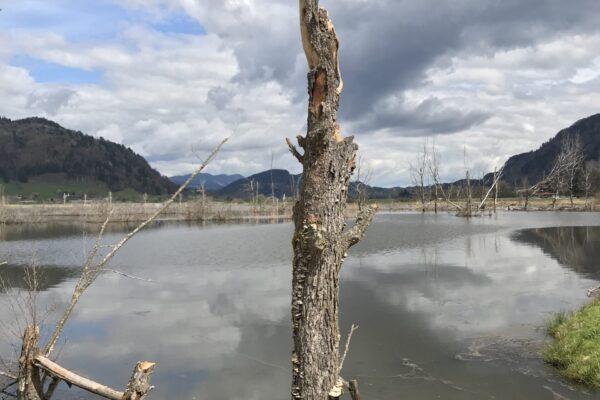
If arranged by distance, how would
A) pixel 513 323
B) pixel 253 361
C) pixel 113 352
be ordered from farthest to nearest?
pixel 513 323 → pixel 113 352 → pixel 253 361

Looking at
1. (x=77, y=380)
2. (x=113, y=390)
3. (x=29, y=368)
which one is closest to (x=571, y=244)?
(x=113, y=390)

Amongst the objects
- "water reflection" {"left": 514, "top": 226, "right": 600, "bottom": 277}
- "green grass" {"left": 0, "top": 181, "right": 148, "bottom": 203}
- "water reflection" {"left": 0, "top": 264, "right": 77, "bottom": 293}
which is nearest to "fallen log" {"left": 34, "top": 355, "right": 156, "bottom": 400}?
"water reflection" {"left": 0, "top": 264, "right": 77, "bottom": 293}

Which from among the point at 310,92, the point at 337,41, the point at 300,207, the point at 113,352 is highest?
the point at 337,41

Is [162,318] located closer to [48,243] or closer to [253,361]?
[253,361]

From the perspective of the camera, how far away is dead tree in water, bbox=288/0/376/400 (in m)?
4.56

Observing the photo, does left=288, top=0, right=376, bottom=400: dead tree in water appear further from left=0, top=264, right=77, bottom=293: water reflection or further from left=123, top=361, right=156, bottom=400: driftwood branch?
left=0, top=264, right=77, bottom=293: water reflection

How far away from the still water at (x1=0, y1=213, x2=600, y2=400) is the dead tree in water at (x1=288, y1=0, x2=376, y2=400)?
5383 mm

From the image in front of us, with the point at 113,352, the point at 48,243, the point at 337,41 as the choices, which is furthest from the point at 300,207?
the point at 48,243

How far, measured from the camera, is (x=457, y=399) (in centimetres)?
915

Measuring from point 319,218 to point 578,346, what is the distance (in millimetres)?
8457

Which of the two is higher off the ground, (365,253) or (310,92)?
(310,92)

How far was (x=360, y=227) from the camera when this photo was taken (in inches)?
198

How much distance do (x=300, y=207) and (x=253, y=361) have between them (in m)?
8.06

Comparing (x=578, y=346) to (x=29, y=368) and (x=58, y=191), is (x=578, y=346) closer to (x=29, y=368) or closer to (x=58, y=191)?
(x=29, y=368)
